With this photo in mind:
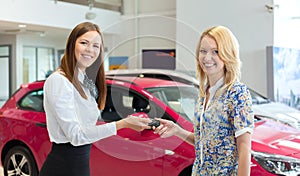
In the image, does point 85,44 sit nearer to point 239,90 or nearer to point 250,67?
point 239,90

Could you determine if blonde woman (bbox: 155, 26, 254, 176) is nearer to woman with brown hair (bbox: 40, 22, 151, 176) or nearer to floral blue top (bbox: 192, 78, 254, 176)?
floral blue top (bbox: 192, 78, 254, 176)

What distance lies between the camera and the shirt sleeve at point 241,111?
137 cm

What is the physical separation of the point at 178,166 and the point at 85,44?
4.12 ft

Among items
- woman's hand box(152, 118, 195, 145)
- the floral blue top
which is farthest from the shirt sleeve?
woman's hand box(152, 118, 195, 145)

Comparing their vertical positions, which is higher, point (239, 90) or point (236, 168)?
point (239, 90)

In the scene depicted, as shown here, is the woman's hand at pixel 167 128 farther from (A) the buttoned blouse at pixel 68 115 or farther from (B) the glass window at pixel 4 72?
(B) the glass window at pixel 4 72

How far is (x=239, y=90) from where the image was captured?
1.40 meters

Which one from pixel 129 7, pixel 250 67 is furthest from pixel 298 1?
pixel 129 7

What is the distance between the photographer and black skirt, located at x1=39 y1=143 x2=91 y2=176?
1561mm

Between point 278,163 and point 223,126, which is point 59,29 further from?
point 223,126

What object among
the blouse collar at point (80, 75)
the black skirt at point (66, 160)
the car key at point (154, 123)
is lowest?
the black skirt at point (66, 160)

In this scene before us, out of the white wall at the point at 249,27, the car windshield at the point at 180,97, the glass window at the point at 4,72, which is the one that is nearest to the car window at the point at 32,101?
the car windshield at the point at 180,97

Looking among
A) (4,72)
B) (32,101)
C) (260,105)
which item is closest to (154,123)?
(32,101)

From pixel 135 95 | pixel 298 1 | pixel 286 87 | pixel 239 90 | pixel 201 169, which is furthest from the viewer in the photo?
pixel 298 1
